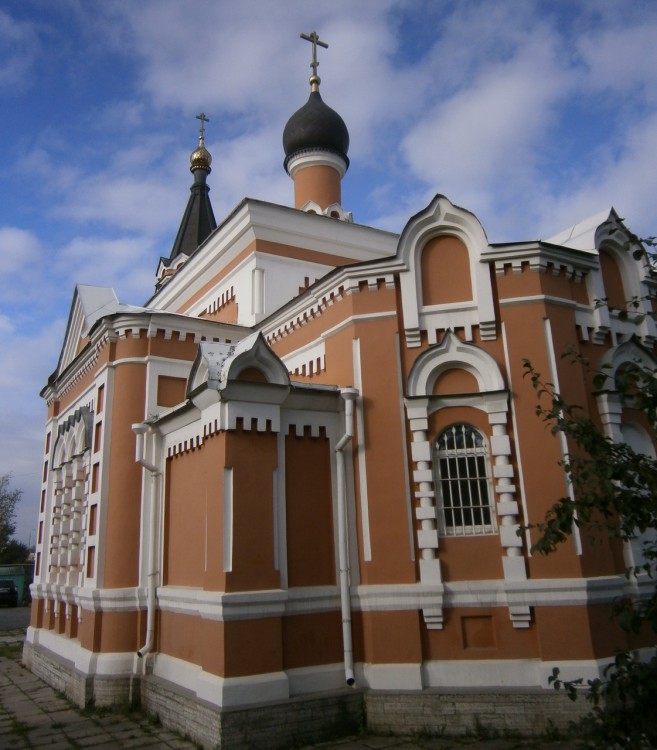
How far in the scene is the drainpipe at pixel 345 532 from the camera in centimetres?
749

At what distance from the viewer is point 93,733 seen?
773 cm

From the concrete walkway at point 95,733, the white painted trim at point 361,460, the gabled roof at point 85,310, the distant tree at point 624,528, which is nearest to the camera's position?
the distant tree at point 624,528

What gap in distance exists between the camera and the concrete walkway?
663 cm

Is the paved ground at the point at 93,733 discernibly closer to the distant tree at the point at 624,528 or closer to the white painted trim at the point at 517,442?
the white painted trim at the point at 517,442

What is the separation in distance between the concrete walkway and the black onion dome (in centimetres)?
1178

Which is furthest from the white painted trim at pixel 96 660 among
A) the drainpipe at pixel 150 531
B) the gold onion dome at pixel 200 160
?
the gold onion dome at pixel 200 160

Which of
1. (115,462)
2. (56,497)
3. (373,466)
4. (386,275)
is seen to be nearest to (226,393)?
(373,466)

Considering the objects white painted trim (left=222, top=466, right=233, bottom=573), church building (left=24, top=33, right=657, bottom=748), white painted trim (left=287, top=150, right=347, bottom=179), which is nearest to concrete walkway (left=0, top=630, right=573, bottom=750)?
church building (left=24, top=33, right=657, bottom=748)

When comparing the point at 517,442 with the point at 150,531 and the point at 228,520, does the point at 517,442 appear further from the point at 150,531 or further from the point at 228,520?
the point at 150,531

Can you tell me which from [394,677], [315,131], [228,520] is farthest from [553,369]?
[315,131]

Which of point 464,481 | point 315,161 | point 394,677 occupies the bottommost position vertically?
point 394,677

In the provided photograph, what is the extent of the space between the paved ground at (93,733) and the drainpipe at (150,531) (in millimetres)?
952

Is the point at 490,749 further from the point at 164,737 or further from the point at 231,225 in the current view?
the point at 231,225

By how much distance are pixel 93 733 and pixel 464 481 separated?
5227 millimetres
